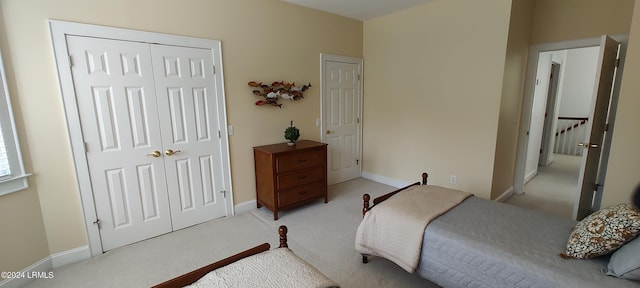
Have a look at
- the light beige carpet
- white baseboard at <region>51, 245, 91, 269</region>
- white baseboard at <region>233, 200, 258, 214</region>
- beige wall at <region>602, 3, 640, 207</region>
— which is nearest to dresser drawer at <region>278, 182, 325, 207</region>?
the light beige carpet

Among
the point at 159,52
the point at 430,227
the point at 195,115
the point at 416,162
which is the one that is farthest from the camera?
the point at 416,162

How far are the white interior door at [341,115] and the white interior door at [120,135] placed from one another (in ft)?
7.57

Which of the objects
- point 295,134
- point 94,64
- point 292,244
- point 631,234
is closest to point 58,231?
point 94,64

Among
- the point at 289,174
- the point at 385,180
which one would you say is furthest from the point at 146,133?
the point at 385,180

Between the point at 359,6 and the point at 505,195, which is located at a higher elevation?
the point at 359,6

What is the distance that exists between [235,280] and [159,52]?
2388 mm

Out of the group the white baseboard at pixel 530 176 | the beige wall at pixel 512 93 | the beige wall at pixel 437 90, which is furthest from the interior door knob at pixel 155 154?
the white baseboard at pixel 530 176

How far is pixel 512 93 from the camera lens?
133 inches

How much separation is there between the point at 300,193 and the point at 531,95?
11.3 ft

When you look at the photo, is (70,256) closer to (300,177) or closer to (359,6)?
(300,177)

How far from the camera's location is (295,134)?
3432mm

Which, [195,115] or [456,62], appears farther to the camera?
[456,62]

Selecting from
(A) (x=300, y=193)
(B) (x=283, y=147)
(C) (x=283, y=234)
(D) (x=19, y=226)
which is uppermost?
(B) (x=283, y=147)

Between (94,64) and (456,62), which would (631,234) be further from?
(94,64)
